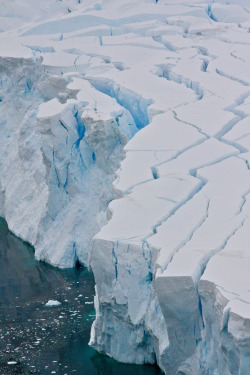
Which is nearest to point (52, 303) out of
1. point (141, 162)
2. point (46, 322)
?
point (46, 322)

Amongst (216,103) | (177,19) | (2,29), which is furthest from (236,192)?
(2,29)

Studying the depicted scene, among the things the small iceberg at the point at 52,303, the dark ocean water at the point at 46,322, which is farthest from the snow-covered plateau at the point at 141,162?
the small iceberg at the point at 52,303

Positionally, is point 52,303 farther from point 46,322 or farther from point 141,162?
point 141,162

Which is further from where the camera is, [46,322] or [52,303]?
[52,303]

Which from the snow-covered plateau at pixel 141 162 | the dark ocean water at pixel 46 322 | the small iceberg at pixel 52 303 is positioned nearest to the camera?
the snow-covered plateau at pixel 141 162

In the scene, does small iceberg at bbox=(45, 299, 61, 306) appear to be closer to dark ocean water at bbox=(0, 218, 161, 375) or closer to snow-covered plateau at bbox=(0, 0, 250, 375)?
dark ocean water at bbox=(0, 218, 161, 375)

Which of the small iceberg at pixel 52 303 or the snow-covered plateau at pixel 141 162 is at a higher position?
the snow-covered plateau at pixel 141 162

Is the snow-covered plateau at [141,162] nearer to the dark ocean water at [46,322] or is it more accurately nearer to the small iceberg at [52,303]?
the dark ocean water at [46,322]

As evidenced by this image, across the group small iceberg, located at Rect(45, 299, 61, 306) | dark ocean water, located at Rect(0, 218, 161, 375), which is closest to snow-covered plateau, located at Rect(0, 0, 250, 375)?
dark ocean water, located at Rect(0, 218, 161, 375)
